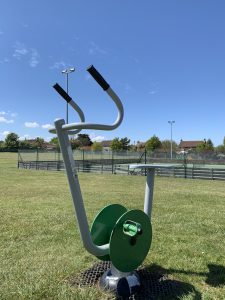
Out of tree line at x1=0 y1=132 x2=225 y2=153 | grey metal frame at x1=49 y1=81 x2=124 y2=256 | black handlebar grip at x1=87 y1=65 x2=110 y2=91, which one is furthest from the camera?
tree line at x1=0 y1=132 x2=225 y2=153

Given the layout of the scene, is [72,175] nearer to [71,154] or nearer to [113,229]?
[71,154]

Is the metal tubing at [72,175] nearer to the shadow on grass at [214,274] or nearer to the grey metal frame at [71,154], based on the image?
the grey metal frame at [71,154]

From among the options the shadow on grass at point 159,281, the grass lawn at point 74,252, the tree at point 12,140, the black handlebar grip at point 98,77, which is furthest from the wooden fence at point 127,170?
the tree at point 12,140

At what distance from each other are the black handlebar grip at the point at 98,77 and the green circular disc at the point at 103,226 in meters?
1.44

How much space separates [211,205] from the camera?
916cm

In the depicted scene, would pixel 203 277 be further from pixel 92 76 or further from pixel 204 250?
pixel 92 76

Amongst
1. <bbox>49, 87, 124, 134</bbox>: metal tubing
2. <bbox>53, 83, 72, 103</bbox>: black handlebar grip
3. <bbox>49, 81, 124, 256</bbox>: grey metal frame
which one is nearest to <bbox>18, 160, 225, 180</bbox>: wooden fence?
<bbox>53, 83, 72, 103</bbox>: black handlebar grip

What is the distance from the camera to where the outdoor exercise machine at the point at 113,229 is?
9.65 feet

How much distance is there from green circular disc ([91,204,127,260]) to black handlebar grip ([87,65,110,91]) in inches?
56.6

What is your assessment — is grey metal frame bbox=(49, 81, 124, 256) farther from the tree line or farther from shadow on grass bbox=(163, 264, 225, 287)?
the tree line

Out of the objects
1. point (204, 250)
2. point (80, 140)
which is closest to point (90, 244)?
point (204, 250)

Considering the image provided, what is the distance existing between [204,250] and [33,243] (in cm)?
241

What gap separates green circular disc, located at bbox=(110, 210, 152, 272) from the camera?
325cm

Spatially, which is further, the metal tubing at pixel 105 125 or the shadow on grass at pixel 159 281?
the shadow on grass at pixel 159 281
